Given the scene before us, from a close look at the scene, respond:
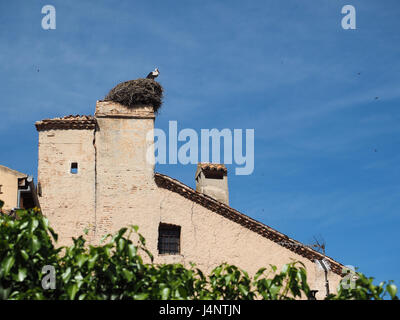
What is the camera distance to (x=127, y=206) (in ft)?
67.8

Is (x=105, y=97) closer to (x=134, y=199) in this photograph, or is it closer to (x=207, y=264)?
(x=134, y=199)

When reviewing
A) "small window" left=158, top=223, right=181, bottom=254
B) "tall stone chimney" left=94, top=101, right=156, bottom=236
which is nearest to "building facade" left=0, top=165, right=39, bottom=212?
"tall stone chimney" left=94, top=101, right=156, bottom=236

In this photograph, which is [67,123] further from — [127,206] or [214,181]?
[214,181]

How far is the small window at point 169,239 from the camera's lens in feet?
67.5

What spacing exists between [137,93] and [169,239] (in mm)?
5197

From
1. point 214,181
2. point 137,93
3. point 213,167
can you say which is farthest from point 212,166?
point 137,93

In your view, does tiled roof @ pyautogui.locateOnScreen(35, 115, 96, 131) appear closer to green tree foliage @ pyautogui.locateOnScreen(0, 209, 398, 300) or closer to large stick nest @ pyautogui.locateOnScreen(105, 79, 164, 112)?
large stick nest @ pyautogui.locateOnScreen(105, 79, 164, 112)

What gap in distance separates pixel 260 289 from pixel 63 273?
286cm

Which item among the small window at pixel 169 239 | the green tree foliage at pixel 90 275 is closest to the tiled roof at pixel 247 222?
the small window at pixel 169 239

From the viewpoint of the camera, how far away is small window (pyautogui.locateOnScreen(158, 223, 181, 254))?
67.5 ft

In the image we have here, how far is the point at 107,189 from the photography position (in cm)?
2080

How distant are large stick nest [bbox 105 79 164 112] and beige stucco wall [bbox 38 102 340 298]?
1.41 m
